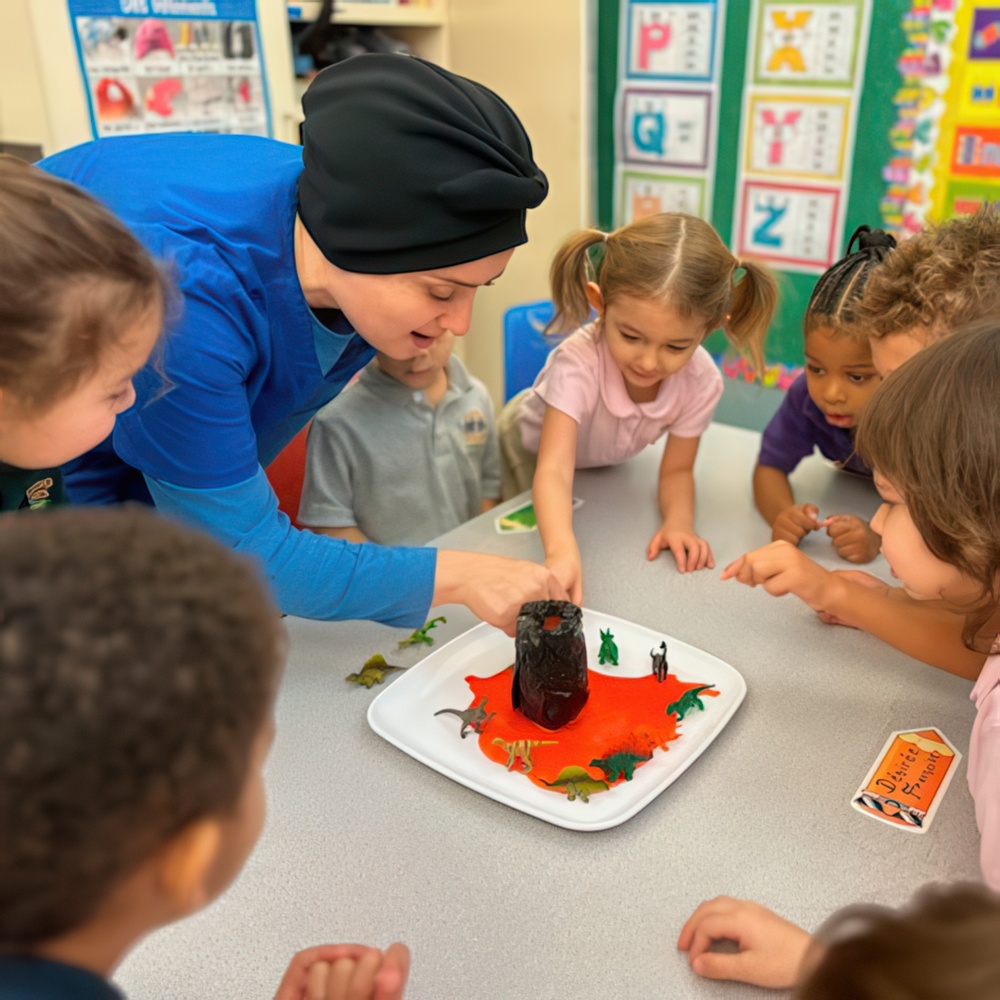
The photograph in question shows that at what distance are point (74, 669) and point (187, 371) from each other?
56cm

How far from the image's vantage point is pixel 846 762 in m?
0.83

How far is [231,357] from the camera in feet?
2.86

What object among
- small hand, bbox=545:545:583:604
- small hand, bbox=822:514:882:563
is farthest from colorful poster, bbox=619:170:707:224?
small hand, bbox=545:545:583:604

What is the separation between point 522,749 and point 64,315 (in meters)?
0.52

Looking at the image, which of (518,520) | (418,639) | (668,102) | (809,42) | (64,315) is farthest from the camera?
(668,102)

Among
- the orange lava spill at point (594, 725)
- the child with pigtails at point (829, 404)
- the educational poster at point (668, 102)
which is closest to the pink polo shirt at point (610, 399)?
the child with pigtails at point (829, 404)

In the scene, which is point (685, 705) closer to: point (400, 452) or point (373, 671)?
point (373, 671)

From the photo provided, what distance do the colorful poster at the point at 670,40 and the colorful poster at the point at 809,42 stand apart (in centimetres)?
15

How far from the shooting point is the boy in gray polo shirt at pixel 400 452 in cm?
141

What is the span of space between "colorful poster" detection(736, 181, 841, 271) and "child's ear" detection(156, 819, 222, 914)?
93.0 inches

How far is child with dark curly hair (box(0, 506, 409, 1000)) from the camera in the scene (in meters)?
0.32

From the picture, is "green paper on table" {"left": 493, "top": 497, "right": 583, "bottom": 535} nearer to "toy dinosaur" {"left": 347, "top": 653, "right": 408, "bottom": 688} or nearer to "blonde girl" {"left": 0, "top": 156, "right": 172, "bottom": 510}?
"toy dinosaur" {"left": 347, "top": 653, "right": 408, "bottom": 688}

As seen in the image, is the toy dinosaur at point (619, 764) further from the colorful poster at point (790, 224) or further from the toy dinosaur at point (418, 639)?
the colorful poster at point (790, 224)

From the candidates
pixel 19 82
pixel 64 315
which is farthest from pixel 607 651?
pixel 19 82
